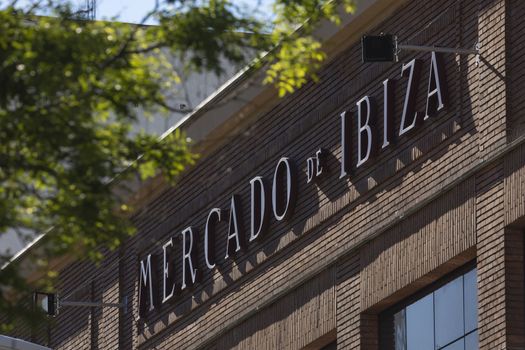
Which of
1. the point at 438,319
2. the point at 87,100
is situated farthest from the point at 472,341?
the point at 87,100

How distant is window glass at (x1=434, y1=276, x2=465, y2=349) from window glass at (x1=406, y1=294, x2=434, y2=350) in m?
0.19

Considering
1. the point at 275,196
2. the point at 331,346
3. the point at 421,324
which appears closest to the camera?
the point at 421,324

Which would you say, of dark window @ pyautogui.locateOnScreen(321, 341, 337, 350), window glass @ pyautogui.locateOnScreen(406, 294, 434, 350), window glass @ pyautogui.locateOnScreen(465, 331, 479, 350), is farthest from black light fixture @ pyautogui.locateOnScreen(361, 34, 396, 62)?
dark window @ pyautogui.locateOnScreen(321, 341, 337, 350)

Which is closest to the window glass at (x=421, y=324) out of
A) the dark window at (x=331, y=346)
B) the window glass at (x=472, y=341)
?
the window glass at (x=472, y=341)

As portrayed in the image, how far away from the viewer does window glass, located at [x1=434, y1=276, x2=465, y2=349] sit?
27953mm

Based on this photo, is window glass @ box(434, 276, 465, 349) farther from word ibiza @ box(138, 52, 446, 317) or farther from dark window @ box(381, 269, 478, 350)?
word ibiza @ box(138, 52, 446, 317)

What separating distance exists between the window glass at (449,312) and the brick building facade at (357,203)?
166 mm

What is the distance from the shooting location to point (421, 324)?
29047 mm

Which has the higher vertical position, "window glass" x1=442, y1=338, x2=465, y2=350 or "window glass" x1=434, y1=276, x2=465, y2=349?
"window glass" x1=434, y1=276, x2=465, y2=349

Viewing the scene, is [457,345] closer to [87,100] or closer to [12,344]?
[12,344]

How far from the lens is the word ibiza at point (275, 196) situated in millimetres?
28984

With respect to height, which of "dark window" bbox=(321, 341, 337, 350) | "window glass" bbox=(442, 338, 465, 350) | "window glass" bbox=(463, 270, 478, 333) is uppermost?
"dark window" bbox=(321, 341, 337, 350)

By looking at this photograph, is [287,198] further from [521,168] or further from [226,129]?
[521,168]

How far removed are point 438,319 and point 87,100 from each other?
13.6m
